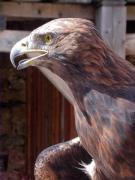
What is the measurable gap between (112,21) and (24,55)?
225 cm

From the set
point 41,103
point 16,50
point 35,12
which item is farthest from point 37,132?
point 16,50

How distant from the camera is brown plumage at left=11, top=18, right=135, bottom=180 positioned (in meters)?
2.39

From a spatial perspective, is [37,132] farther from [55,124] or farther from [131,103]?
[131,103]

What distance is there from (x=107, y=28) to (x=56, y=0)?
452 millimetres

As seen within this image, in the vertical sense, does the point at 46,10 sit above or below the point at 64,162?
above

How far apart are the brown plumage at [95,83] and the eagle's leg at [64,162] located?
785mm

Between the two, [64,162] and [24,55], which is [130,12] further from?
[24,55]

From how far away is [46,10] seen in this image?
16.3 feet

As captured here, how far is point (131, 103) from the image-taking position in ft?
8.04

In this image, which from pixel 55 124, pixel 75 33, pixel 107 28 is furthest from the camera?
pixel 55 124

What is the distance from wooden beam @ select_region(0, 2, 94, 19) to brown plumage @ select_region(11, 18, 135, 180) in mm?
2439

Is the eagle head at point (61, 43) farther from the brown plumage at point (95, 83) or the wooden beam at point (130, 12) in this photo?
the wooden beam at point (130, 12)

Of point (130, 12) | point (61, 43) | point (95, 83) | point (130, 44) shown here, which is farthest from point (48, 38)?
point (130, 12)

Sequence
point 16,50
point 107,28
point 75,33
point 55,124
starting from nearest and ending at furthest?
point 75,33 < point 16,50 < point 107,28 < point 55,124
